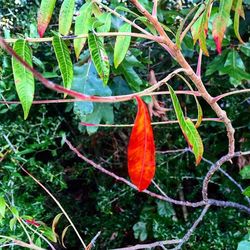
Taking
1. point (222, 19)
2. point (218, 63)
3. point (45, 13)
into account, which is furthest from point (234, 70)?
point (45, 13)

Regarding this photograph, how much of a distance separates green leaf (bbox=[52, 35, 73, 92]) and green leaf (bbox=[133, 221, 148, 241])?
0.70 metres

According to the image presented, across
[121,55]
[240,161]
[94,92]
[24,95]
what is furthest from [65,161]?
[24,95]

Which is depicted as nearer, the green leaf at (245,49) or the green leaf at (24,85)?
the green leaf at (24,85)

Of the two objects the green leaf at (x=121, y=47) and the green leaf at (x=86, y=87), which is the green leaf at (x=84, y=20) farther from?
the green leaf at (x=86, y=87)

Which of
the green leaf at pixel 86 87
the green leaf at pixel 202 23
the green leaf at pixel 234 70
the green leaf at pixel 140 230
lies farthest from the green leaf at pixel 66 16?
the green leaf at pixel 140 230

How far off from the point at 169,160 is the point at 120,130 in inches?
6.7

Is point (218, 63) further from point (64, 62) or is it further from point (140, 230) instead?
point (64, 62)

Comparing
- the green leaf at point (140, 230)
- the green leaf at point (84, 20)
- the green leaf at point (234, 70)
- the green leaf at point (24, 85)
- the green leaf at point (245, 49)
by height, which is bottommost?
the green leaf at point (140, 230)

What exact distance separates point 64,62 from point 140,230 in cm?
72

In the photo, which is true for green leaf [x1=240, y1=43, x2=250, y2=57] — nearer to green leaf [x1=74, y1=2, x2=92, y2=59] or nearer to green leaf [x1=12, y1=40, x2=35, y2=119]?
green leaf [x1=74, y1=2, x2=92, y2=59]

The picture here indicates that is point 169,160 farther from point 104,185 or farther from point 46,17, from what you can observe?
point 46,17

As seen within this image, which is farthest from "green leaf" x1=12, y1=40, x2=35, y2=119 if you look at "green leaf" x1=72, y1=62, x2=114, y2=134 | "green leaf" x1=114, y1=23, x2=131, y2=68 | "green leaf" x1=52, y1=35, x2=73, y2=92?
"green leaf" x1=72, y1=62, x2=114, y2=134

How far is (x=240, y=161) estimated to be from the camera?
1059 mm

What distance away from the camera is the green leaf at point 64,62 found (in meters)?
0.41
